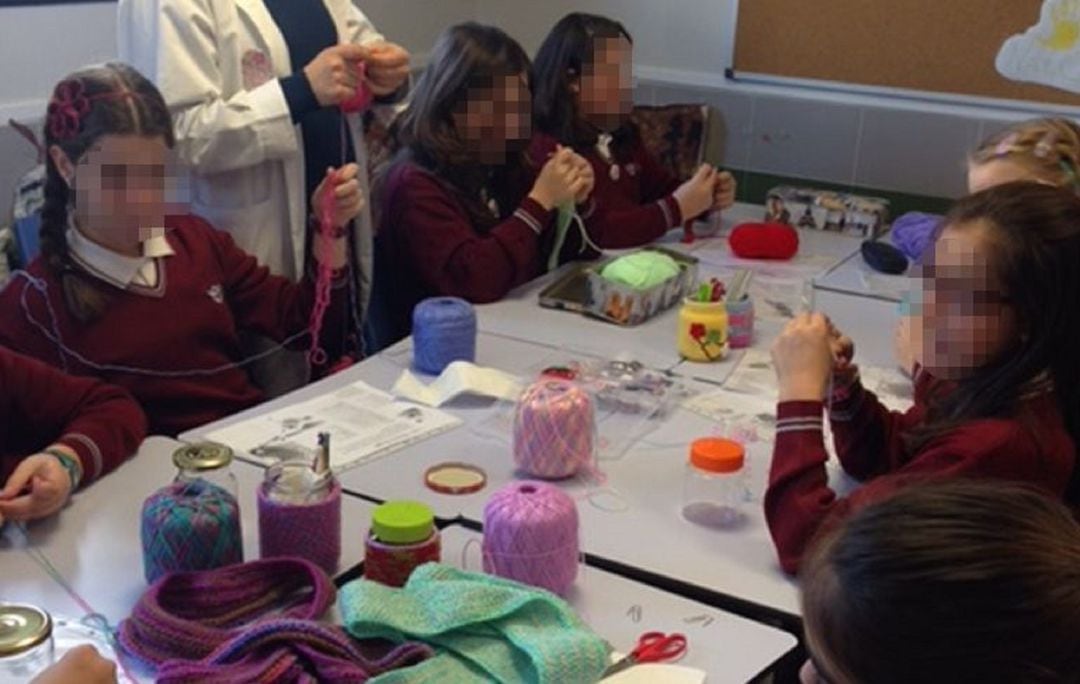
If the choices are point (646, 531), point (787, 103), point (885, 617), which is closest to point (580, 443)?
point (646, 531)

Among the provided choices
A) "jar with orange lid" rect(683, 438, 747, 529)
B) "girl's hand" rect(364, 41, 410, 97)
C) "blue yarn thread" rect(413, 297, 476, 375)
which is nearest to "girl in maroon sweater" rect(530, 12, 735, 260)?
"girl's hand" rect(364, 41, 410, 97)

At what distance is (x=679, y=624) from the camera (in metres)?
1.47

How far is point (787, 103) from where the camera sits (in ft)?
11.9

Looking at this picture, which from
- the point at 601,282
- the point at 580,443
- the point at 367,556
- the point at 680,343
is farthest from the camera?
the point at 601,282

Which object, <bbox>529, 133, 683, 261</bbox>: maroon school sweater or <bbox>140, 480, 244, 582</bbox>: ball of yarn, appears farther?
<bbox>529, 133, 683, 261</bbox>: maroon school sweater

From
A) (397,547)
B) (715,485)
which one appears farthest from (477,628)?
(715,485)

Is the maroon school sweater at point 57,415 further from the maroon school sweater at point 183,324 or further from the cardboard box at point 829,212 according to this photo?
the cardboard box at point 829,212

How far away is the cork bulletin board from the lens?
3.36 metres

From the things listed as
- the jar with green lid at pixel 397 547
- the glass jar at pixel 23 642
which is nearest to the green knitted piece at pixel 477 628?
the jar with green lid at pixel 397 547

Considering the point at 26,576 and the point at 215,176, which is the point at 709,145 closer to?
the point at 215,176

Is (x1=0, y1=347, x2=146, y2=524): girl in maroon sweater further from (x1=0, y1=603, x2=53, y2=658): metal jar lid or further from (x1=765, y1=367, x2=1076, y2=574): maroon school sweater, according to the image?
(x1=765, y1=367, x2=1076, y2=574): maroon school sweater

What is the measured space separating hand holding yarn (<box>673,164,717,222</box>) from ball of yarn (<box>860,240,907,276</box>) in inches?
15.2

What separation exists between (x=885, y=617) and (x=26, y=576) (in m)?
1.01

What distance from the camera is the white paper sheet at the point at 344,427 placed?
1.90m
